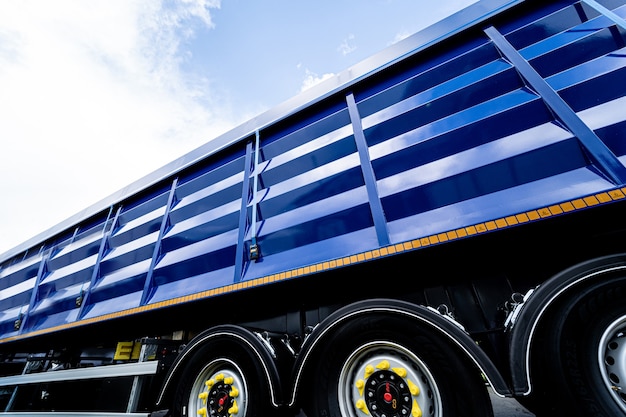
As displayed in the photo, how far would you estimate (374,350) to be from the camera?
170 centimetres

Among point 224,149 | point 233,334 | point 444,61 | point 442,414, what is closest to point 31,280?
point 224,149

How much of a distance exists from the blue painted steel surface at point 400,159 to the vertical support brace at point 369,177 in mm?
12

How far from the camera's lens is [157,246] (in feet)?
11.0

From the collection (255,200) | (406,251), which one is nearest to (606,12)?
(406,251)

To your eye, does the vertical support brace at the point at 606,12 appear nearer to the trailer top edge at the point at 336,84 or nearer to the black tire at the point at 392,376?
the trailer top edge at the point at 336,84

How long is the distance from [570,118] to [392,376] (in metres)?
2.14

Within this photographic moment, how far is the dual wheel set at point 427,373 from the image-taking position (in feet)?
4.14

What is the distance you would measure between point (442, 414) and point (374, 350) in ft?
1.50

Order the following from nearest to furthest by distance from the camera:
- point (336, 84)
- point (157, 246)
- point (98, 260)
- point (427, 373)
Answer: point (427, 373), point (336, 84), point (157, 246), point (98, 260)

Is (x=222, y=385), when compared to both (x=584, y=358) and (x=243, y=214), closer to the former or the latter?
(x=243, y=214)

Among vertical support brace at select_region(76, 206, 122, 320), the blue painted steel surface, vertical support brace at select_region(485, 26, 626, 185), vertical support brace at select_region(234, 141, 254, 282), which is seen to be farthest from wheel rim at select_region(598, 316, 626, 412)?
vertical support brace at select_region(76, 206, 122, 320)

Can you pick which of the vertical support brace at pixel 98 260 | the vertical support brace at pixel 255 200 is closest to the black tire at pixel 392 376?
the vertical support brace at pixel 255 200

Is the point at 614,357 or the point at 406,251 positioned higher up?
the point at 406,251

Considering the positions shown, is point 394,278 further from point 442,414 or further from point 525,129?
point 525,129
